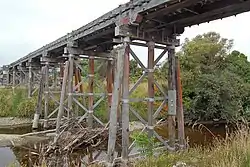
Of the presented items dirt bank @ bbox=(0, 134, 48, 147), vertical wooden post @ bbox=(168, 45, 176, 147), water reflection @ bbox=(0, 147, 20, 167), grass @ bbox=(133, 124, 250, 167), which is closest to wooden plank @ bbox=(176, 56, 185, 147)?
vertical wooden post @ bbox=(168, 45, 176, 147)

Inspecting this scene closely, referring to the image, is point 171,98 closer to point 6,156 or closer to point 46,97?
point 6,156

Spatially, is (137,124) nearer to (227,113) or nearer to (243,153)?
(227,113)

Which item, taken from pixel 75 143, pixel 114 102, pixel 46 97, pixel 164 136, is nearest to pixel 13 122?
pixel 46 97

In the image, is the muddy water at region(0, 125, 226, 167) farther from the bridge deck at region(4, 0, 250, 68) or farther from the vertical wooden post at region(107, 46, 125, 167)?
the bridge deck at region(4, 0, 250, 68)

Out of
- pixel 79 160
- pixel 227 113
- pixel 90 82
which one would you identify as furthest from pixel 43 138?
pixel 227 113

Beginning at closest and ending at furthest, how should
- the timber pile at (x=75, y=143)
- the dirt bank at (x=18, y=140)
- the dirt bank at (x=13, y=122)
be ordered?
the timber pile at (x=75, y=143) → the dirt bank at (x=18, y=140) → the dirt bank at (x=13, y=122)

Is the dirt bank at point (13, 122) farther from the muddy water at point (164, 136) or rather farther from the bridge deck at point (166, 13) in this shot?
the bridge deck at point (166, 13)

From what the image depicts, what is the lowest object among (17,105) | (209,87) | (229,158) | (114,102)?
(229,158)

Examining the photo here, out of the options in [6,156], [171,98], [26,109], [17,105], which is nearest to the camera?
[171,98]

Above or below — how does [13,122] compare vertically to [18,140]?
above

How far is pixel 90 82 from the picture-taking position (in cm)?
1110

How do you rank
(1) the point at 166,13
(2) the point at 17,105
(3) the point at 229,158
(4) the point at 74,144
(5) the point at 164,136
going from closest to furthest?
(3) the point at 229,158
(1) the point at 166,13
(4) the point at 74,144
(5) the point at 164,136
(2) the point at 17,105

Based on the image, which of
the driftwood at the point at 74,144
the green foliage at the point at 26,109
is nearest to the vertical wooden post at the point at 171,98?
the driftwood at the point at 74,144

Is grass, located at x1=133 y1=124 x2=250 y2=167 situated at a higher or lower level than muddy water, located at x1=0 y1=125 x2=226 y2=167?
higher
